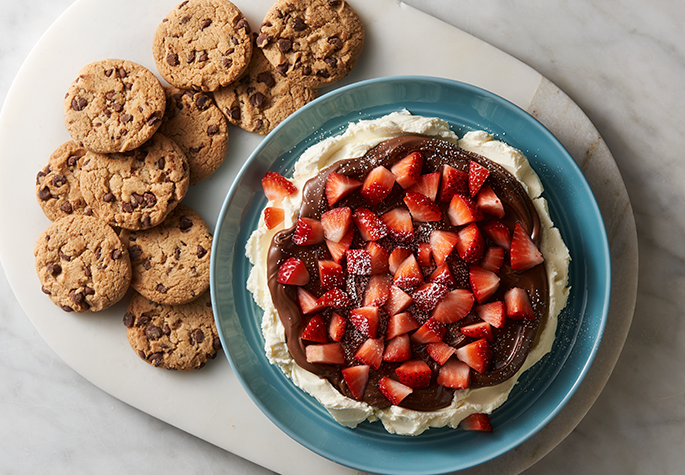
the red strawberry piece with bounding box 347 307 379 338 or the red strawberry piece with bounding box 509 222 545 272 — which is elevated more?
the red strawberry piece with bounding box 509 222 545 272

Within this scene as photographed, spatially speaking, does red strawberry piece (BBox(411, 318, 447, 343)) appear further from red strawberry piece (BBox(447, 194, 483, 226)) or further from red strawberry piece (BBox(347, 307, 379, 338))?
red strawberry piece (BBox(447, 194, 483, 226))

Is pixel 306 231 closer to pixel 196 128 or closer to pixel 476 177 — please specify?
pixel 476 177

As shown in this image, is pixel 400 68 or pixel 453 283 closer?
pixel 453 283

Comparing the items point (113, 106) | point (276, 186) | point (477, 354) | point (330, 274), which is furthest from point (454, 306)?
point (113, 106)

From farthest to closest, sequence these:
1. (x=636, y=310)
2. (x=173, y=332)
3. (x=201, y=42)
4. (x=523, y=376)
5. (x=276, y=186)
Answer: (x=636, y=310), (x=173, y=332), (x=201, y=42), (x=523, y=376), (x=276, y=186)

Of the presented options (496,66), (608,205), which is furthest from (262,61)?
(608,205)

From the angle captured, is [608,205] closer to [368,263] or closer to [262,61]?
[368,263]

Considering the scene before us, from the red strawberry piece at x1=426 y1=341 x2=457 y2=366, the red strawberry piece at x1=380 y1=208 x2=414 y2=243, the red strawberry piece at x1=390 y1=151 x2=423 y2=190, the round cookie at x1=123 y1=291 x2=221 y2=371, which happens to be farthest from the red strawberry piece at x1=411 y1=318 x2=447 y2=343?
the round cookie at x1=123 y1=291 x2=221 y2=371
